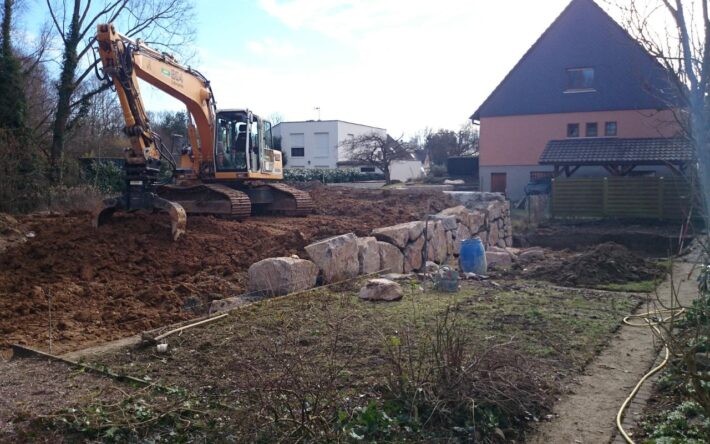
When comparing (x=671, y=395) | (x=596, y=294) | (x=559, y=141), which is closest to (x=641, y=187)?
(x=559, y=141)

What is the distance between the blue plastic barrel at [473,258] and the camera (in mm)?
12250

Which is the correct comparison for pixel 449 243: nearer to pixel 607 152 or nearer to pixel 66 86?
pixel 66 86

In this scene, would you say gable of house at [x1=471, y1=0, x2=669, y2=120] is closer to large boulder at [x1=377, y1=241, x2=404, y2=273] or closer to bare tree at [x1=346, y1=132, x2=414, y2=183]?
bare tree at [x1=346, y1=132, x2=414, y2=183]

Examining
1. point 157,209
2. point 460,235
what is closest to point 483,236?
Answer: point 460,235

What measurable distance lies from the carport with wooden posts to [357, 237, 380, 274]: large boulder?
1353 centimetres

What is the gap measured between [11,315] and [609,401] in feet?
22.8

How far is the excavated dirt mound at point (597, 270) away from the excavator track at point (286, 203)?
6213 mm

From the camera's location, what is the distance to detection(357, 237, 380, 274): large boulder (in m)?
11.0

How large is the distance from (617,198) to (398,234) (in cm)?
1561

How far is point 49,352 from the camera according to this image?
6.72m

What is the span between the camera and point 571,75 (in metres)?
33.3

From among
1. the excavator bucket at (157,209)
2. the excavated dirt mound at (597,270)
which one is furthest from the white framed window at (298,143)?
the excavated dirt mound at (597,270)

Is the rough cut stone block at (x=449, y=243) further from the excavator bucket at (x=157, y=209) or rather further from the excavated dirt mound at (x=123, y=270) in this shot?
the excavator bucket at (x=157, y=209)

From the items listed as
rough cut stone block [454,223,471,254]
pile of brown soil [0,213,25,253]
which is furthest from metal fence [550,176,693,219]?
pile of brown soil [0,213,25,253]
